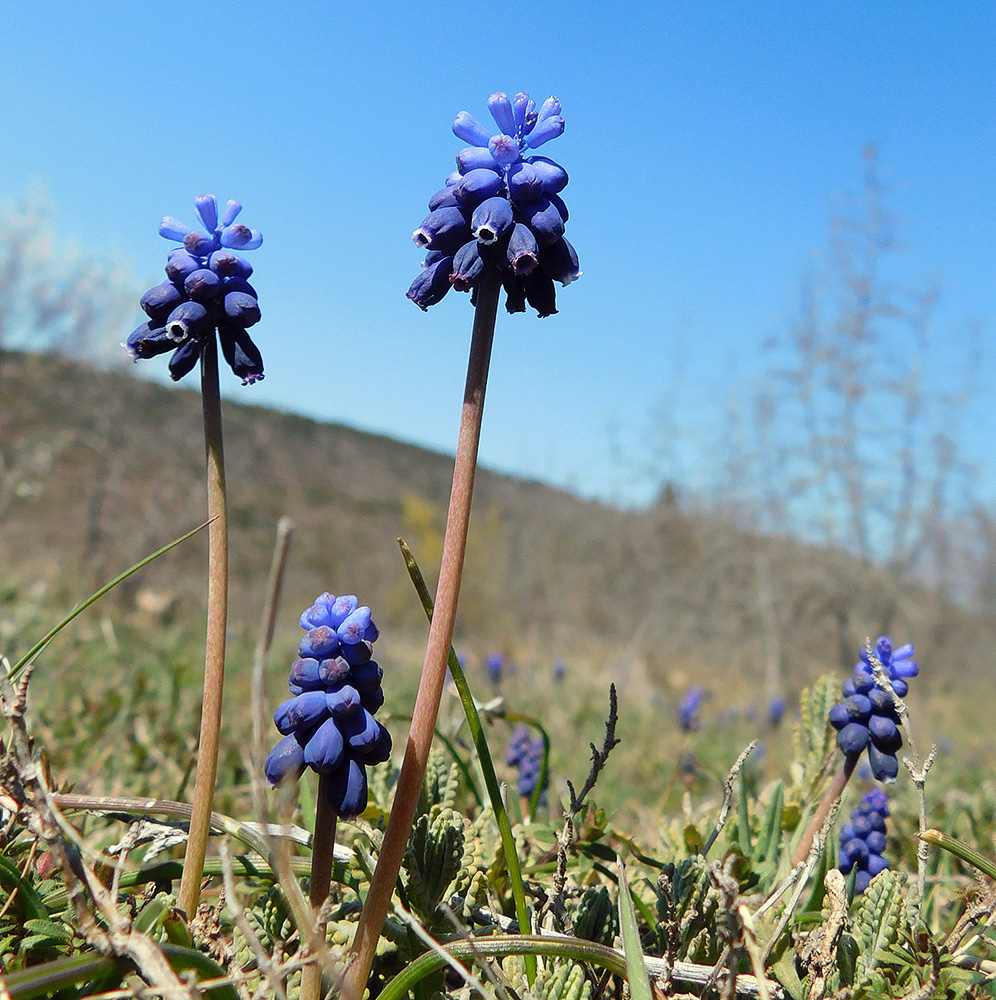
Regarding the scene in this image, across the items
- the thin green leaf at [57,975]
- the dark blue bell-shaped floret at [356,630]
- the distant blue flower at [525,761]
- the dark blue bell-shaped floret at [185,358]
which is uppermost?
the dark blue bell-shaped floret at [185,358]

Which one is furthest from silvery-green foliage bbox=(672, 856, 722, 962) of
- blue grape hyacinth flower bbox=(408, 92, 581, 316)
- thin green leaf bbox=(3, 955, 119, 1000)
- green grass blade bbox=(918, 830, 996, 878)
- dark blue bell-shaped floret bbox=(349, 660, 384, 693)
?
blue grape hyacinth flower bbox=(408, 92, 581, 316)

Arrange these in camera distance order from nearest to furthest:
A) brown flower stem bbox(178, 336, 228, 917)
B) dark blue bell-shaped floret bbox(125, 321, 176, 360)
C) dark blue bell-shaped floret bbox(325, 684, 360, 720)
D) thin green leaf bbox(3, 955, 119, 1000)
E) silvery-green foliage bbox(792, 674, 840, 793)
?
thin green leaf bbox(3, 955, 119, 1000) < dark blue bell-shaped floret bbox(325, 684, 360, 720) < brown flower stem bbox(178, 336, 228, 917) < dark blue bell-shaped floret bbox(125, 321, 176, 360) < silvery-green foliage bbox(792, 674, 840, 793)

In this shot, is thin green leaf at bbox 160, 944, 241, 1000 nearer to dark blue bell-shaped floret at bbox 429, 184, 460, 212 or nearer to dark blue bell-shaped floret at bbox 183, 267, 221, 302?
dark blue bell-shaped floret at bbox 183, 267, 221, 302

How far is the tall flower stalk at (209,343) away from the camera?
1.52 m

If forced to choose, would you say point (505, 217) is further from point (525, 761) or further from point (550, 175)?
point (525, 761)

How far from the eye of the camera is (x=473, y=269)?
1.41 metres

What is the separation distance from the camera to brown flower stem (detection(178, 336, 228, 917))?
1.51 meters

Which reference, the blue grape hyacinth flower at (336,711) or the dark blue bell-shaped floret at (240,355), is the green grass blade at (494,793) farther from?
the dark blue bell-shaped floret at (240,355)

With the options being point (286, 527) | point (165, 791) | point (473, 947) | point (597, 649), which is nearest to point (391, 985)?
point (473, 947)

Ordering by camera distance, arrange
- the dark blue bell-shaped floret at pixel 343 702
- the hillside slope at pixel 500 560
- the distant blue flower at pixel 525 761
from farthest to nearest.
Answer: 1. the hillside slope at pixel 500 560
2. the distant blue flower at pixel 525 761
3. the dark blue bell-shaped floret at pixel 343 702

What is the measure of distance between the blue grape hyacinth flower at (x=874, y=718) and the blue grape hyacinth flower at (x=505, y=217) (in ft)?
3.94

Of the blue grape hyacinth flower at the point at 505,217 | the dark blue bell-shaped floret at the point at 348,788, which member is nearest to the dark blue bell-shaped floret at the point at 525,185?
the blue grape hyacinth flower at the point at 505,217

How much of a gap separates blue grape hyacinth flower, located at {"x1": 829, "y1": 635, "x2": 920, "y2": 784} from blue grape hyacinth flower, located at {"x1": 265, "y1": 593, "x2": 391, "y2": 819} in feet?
3.95

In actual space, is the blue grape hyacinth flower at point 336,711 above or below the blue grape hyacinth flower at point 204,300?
below
